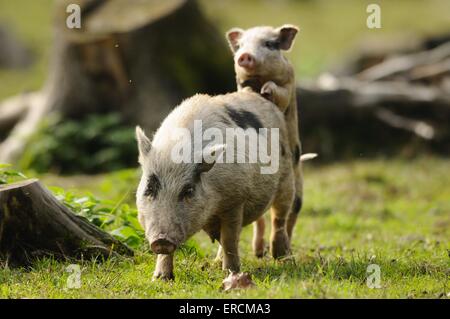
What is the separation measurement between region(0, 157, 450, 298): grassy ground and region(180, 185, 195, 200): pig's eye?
2.19ft

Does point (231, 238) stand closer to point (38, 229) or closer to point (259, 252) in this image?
point (259, 252)

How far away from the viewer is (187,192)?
616 cm

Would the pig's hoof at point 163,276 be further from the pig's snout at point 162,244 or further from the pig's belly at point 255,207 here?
the pig's belly at point 255,207

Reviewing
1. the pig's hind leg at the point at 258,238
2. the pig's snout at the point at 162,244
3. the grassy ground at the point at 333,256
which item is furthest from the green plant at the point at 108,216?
the pig's snout at the point at 162,244

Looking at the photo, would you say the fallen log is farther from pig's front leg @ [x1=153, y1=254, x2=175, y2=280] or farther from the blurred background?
the blurred background

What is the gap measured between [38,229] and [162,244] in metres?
1.37

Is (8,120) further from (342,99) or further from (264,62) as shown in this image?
(264,62)

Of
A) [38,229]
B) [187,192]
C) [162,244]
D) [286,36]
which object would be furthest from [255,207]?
[286,36]

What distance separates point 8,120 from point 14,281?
916 cm

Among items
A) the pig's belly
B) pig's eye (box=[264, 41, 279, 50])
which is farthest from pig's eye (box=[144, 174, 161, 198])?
pig's eye (box=[264, 41, 279, 50])

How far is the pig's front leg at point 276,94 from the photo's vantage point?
7.70 m

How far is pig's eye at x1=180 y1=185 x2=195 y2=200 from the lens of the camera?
20.1 feet

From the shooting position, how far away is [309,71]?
19.3 m

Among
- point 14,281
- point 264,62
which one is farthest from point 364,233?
point 14,281
